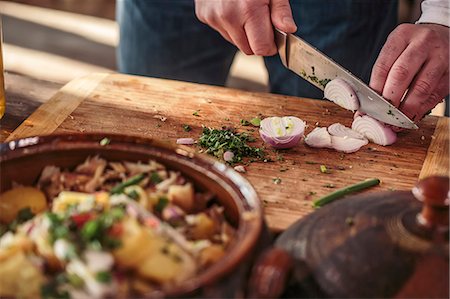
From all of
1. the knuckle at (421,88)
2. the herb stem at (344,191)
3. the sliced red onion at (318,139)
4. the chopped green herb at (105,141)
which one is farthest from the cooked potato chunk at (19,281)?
the knuckle at (421,88)

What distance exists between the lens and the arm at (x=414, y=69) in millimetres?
1707

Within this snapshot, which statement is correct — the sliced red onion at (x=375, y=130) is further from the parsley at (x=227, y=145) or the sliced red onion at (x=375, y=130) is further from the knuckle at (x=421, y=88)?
the parsley at (x=227, y=145)

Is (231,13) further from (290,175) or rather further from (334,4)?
(334,4)

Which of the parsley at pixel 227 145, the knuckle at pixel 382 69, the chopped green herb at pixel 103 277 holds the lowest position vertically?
the parsley at pixel 227 145

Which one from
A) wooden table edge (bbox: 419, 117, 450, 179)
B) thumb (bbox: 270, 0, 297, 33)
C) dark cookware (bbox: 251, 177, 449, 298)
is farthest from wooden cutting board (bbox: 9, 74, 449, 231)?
dark cookware (bbox: 251, 177, 449, 298)

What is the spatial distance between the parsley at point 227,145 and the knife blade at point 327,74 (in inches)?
9.3

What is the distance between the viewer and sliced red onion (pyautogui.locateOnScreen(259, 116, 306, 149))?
164cm

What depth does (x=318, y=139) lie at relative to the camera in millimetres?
1676

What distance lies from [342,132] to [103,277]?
97 cm

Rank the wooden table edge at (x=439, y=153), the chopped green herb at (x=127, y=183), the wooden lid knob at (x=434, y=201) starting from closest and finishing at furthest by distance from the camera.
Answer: the wooden lid knob at (x=434, y=201) < the chopped green herb at (x=127, y=183) < the wooden table edge at (x=439, y=153)

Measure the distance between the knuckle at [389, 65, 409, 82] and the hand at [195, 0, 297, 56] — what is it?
0.85 ft

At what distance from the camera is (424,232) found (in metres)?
1.01

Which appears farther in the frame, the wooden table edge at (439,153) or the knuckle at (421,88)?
the knuckle at (421,88)

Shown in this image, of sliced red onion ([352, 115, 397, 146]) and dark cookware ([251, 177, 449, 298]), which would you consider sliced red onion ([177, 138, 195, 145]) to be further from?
dark cookware ([251, 177, 449, 298])
